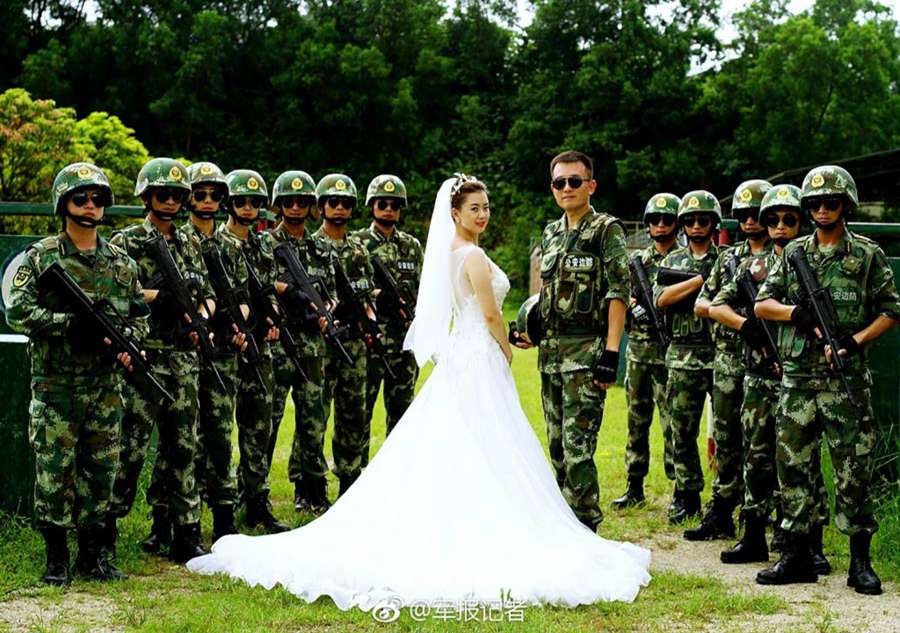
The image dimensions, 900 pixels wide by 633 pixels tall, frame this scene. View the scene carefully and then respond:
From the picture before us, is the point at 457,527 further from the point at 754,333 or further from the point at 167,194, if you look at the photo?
the point at 167,194

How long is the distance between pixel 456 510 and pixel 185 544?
1912mm

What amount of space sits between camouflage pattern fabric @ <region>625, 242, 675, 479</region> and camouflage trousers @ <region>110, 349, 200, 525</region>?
377 cm

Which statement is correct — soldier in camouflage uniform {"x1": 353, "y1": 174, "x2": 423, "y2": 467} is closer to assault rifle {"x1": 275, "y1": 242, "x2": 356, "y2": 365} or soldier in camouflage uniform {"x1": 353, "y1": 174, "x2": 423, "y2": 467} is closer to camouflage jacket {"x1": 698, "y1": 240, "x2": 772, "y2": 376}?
assault rifle {"x1": 275, "y1": 242, "x2": 356, "y2": 365}

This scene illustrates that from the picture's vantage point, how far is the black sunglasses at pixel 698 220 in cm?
838

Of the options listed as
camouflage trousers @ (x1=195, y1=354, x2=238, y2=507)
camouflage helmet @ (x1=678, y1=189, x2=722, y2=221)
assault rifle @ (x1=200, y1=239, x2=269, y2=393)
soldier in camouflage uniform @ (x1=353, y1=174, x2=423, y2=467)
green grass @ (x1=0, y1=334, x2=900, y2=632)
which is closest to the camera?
green grass @ (x1=0, y1=334, x2=900, y2=632)

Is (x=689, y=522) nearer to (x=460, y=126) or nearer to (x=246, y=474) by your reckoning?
(x=246, y=474)

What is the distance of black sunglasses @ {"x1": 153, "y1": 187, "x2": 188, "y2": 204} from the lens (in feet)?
22.7

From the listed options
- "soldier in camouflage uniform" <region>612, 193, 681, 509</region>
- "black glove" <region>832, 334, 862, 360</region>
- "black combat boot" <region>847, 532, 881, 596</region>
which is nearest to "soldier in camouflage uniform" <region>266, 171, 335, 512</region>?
"soldier in camouflage uniform" <region>612, 193, 681, 509</region>

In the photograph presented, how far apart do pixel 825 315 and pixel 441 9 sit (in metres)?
41.4

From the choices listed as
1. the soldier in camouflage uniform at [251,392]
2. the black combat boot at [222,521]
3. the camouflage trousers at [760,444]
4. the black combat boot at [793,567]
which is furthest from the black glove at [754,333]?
the black combat boot at [222,521]

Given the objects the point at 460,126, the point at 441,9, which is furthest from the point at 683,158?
the point at 441,9

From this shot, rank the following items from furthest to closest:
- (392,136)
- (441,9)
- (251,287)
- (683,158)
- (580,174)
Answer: (441,9), (392,136), (683,158), (251,287), (580,174)

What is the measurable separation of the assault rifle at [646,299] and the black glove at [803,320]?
7.03 feet

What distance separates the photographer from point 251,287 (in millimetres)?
7910
